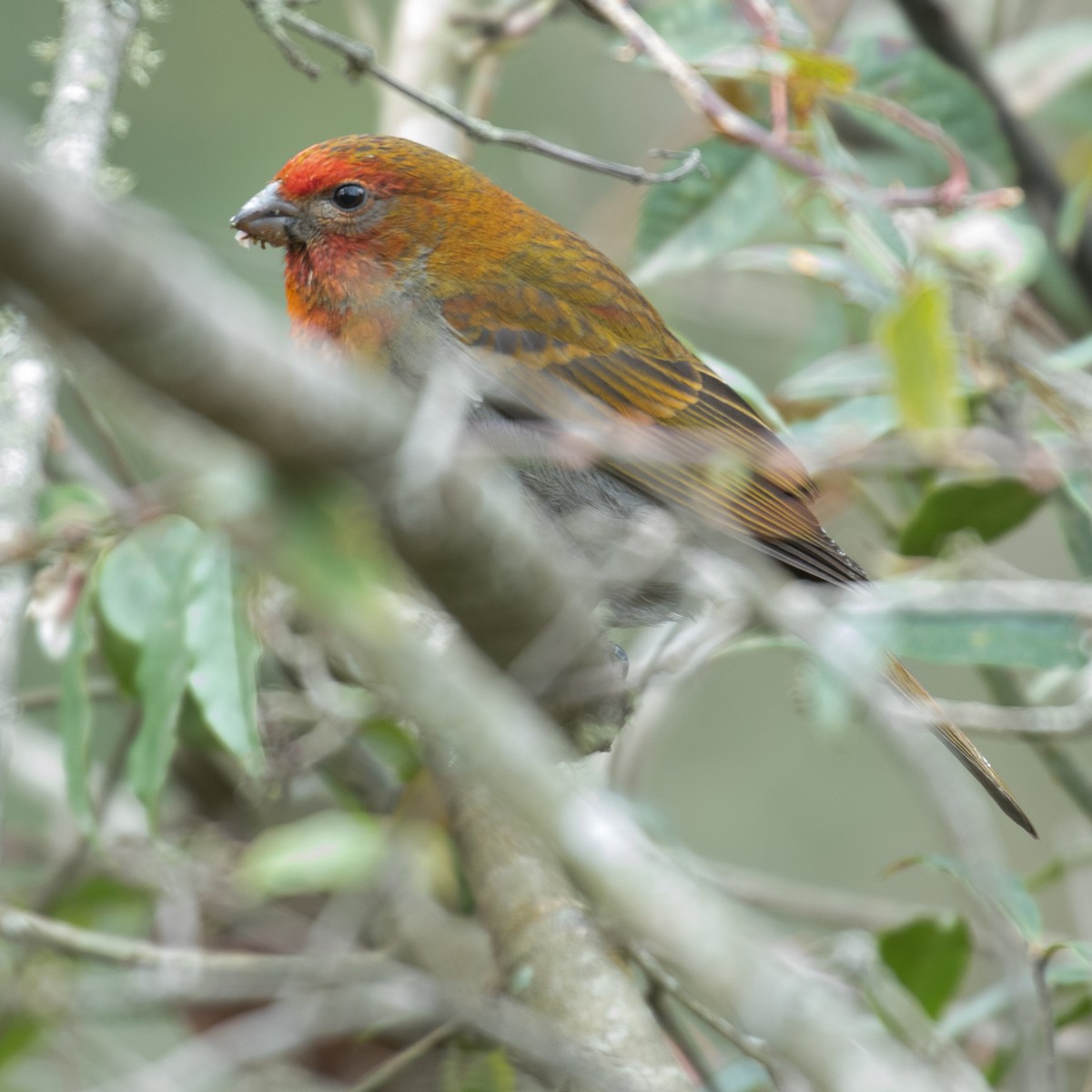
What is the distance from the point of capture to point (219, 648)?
242 centimetres

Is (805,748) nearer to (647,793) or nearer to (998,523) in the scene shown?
(647,793)

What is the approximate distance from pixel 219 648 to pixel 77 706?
10.8 inches

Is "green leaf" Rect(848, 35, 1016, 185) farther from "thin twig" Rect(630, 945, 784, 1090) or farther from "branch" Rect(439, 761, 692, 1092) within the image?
"thin twig" Rect(630, 945, 784, 1090)

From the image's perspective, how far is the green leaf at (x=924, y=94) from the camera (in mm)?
3777

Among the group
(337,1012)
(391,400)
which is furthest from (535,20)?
(391,400)

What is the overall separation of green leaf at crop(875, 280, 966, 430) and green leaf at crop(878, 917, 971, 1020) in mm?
1334

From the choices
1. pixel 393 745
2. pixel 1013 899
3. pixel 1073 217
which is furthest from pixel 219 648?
pixel 1073 217

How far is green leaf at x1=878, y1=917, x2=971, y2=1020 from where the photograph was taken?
293 centimetres

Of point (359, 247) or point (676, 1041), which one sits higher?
point (359, 247)

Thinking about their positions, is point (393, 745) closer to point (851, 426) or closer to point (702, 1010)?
point (702, 1010)

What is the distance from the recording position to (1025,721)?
274cm

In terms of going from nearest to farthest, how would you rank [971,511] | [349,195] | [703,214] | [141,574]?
[141,574] < [971,511] < [349,195] < [703,214]

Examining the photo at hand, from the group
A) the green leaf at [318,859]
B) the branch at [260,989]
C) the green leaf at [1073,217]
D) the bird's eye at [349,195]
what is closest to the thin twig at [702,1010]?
the branch at [260,989]

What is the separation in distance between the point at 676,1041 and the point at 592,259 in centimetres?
177
